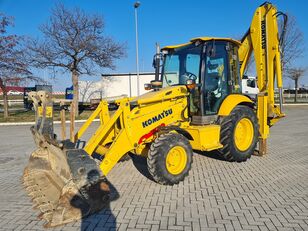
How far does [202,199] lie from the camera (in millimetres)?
4914

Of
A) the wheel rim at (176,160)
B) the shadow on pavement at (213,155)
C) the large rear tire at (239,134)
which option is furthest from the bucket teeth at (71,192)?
the shadow on pavement at (213,155)

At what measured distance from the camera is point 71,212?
13.5 feet

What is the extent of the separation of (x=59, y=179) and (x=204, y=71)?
3.64m

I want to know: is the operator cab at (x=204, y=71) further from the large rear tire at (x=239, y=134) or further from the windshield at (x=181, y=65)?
the large rear tire at (x=239, y=134)

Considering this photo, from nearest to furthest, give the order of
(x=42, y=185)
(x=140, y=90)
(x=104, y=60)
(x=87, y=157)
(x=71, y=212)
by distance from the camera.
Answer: (x=71, y=212) < (x=87, y=157) < (x=42, y=185) < (x=104, y=60) < (x=140, y=90)

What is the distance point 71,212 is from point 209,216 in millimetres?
1920

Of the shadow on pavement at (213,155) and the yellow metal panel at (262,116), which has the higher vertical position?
the yellow metal panel at (262,116)

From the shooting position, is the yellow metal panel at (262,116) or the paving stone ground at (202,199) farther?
the yellow metal panel at (262,116)

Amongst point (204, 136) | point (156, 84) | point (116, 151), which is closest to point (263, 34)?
point (156, 84)

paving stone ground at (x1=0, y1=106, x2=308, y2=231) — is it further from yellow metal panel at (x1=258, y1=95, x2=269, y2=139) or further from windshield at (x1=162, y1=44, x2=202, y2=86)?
windshield at (x1=162, y1=44, x2=202, y2=86)

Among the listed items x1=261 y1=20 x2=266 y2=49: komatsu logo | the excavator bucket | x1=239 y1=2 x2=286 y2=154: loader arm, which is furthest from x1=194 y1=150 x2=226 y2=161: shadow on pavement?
the excavator bucket

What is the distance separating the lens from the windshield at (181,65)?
667 cm

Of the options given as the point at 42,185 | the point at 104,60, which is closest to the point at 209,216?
the point at 42,185

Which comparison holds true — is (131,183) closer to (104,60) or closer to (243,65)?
(243,65)
